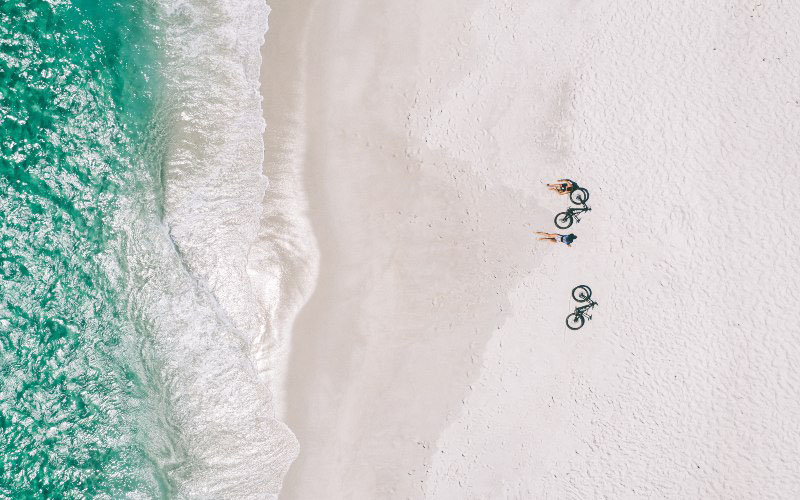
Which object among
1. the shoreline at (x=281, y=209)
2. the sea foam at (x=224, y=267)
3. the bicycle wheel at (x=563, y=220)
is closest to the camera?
the sea foam at (x=224, y=267)

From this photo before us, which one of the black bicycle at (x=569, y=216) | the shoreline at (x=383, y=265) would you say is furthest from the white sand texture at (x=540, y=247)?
the black bicycle at (x=569, y=216)

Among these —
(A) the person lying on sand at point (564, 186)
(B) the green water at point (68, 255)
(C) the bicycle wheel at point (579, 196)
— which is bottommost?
(B) the green water at point (68, 255)

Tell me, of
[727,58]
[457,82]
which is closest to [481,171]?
[457,82]

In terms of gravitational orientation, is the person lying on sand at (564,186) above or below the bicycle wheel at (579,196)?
above

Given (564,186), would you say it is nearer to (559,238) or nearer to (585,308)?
(559,238)

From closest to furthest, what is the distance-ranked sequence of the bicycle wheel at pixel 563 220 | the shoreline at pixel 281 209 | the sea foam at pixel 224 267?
1. the sea foam at pixel 224 267
2. the shoreline at pixel 281 209
3. the bicycle wheel at pixel 563 220

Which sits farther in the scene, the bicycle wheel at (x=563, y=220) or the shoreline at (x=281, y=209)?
the bicycle wheel at (x=563, y=220)

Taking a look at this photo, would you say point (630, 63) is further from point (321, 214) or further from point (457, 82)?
point (321, 214)

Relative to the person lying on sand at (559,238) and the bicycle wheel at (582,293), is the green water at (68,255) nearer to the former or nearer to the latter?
the person lying on sand at (559,238)
